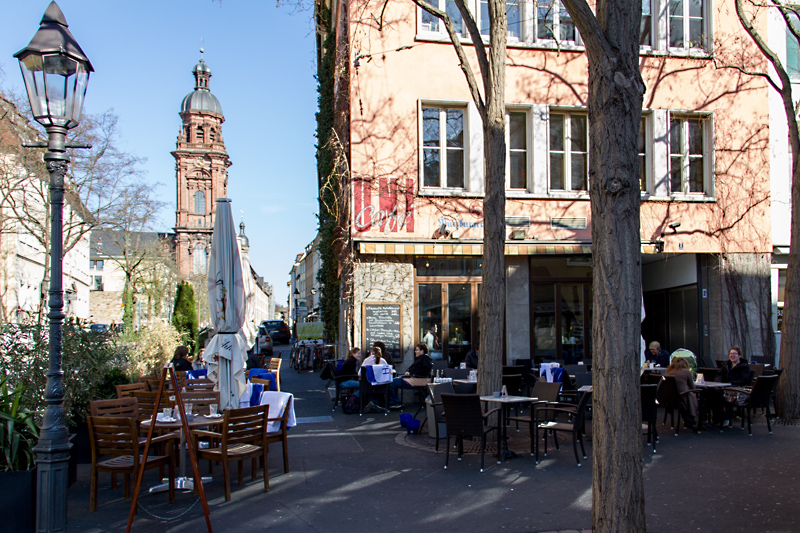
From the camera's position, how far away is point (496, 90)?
32.6ft

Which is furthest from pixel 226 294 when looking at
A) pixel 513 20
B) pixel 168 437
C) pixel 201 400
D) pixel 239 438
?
pixel 513 20

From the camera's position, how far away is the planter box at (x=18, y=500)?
A: 5414mm

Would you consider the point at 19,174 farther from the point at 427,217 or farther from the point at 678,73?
the point at 678,73

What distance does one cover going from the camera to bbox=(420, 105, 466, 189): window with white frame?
16.3m

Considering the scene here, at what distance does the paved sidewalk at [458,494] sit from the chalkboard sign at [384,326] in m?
5.68

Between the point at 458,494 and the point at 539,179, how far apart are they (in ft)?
36.0

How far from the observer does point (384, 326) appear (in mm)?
15727

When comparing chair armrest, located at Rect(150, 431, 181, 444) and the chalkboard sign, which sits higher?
the chalkboard sign

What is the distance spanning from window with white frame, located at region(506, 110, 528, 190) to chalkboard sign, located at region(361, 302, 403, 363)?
4426mm

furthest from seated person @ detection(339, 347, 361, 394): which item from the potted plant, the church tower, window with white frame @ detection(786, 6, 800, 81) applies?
the church tower

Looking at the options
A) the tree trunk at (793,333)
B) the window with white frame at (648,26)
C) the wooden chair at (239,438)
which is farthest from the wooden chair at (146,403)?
the window with white frame at (648,26)

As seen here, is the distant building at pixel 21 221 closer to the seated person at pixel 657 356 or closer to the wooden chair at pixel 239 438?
the wooden chair at pixel 239 438

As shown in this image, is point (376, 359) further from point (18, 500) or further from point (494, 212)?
point (18, 500)

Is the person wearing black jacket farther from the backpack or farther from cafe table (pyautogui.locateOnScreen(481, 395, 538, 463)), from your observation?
the backpack
